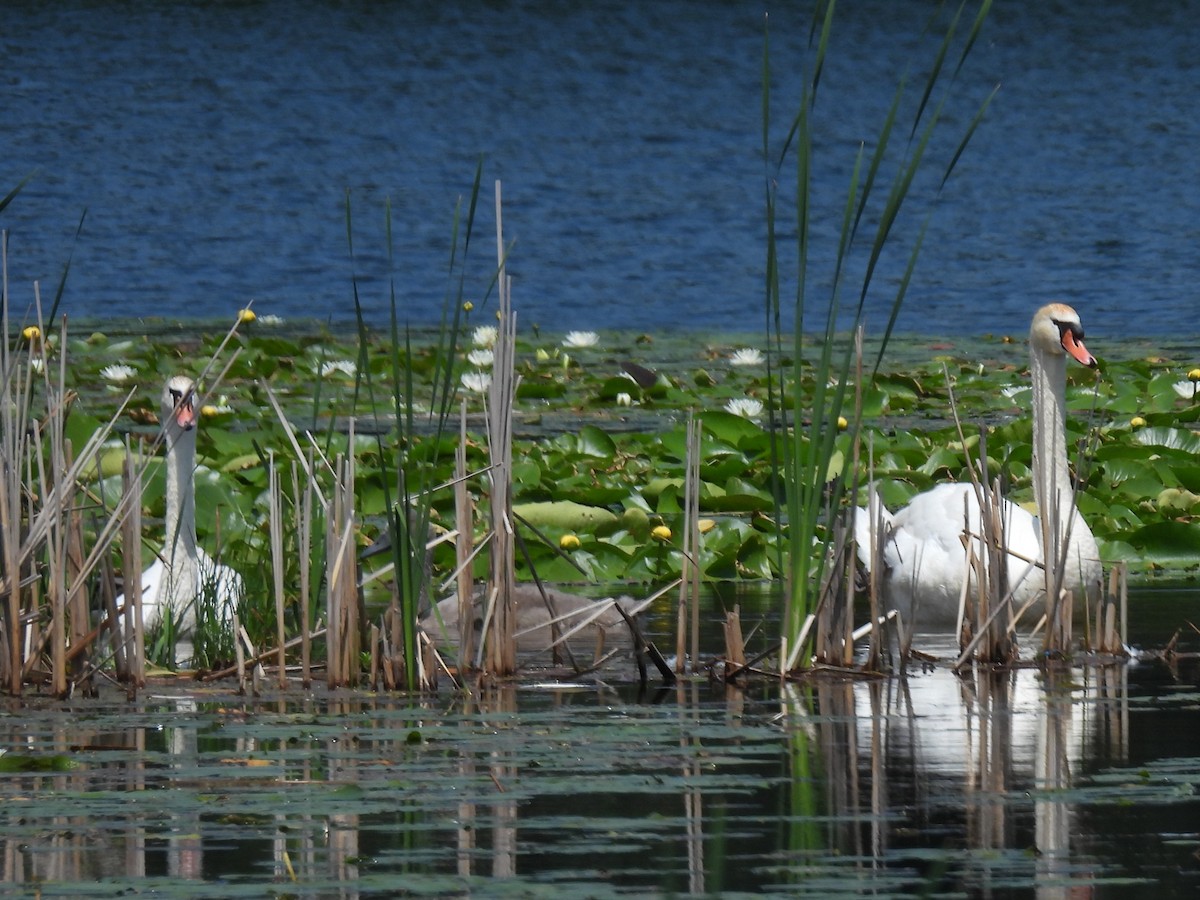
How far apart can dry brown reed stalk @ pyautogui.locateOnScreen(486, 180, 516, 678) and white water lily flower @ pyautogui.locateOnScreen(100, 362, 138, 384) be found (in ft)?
22.5

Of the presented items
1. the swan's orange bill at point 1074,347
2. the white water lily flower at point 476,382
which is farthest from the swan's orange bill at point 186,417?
the white water lily flower at point 476,382

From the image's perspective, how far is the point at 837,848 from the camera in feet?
12.7

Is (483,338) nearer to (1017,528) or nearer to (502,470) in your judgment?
(1017,528)

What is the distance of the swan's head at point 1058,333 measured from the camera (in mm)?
8031

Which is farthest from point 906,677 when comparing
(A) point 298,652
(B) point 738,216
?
(B) point 738,216

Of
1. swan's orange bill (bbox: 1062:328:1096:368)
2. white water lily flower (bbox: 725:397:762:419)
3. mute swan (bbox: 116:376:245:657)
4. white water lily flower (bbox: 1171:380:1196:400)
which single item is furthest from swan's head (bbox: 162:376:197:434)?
white water lily flower (bbox: 1171:380:1196:400)

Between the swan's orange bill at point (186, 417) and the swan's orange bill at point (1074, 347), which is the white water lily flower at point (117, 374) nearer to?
the swan's orange bill at point (186, 417)

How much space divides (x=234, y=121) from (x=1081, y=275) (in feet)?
38.7

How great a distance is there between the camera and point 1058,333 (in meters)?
8.06

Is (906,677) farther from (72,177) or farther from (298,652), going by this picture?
(72,177)

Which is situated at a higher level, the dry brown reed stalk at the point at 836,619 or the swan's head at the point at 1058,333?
the swan's head at the point at 1058,333

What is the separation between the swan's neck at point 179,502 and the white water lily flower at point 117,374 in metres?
4.77

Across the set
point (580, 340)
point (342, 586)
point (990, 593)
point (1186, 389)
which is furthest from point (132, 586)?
point (580, 340)

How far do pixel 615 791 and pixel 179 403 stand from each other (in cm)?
357
